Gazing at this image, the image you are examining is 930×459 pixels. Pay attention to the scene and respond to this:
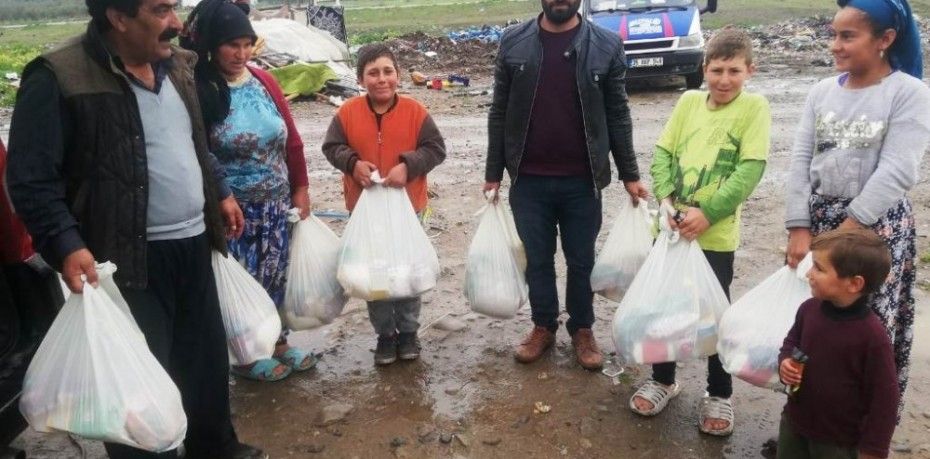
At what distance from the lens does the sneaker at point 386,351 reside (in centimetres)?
356

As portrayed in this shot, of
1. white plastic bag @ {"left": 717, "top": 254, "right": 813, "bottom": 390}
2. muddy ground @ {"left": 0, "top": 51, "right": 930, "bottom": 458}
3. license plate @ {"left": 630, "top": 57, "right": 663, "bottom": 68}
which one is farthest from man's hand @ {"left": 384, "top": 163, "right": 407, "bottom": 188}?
license plate @ {"left": 630, "top": 57, "right": 663, "bottom": 68}

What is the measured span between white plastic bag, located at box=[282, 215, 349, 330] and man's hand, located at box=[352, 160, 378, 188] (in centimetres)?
30

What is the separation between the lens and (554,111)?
320 centimetres

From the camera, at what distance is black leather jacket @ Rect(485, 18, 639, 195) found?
314cm

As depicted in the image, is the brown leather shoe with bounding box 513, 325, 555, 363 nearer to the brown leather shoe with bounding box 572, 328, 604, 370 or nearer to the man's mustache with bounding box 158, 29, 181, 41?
the brown leather shoe with bounding box 572, 328, 604, 370

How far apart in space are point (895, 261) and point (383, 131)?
2087 mm

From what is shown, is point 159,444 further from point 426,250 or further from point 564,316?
point 564,316

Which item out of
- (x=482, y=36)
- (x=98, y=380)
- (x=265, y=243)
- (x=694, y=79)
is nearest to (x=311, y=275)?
(x=265, y=243)

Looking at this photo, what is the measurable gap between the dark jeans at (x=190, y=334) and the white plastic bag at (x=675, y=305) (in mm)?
1577

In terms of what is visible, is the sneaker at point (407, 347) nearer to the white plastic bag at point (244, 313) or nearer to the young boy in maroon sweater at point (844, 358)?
the white plastic bag at point (244, 313)

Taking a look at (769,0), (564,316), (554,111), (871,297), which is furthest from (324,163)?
(769,0)

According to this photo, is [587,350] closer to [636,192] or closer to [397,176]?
[636,192]

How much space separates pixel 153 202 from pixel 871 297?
92.8 inches

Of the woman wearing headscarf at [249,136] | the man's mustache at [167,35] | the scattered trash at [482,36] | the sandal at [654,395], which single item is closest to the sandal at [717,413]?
the sandal at [654,395]
